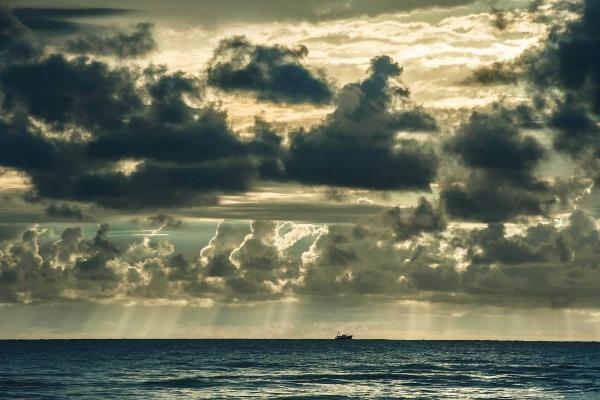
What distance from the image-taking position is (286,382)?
170 meters

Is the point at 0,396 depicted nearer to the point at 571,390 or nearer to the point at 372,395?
the point at 372,395

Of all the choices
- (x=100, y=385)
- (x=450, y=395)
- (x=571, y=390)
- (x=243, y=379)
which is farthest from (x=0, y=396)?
(x=571, y=390)

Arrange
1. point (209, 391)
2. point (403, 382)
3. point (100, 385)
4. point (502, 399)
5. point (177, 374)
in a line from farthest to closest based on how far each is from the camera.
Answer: point (177, 374) < point (403, 382) < point (100, 385) < point (209, 391) < point (502, 399)

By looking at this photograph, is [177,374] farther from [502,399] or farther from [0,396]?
[502,399]

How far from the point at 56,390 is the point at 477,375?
84.5m

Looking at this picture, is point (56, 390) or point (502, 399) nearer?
point (502, 399)

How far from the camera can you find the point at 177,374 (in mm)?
192375

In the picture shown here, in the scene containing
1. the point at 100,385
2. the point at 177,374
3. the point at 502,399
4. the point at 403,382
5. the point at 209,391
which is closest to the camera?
the point at 502,399

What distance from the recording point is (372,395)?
145000 millimetres

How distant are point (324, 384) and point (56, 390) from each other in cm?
4469

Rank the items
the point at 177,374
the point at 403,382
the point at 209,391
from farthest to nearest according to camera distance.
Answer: the point at 177,374, the point at 403,382, the point at 209,391

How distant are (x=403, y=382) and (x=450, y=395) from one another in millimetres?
28713

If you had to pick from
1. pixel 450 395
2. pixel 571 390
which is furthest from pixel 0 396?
pixel 571 390

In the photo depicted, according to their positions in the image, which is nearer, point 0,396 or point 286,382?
point 0,396
